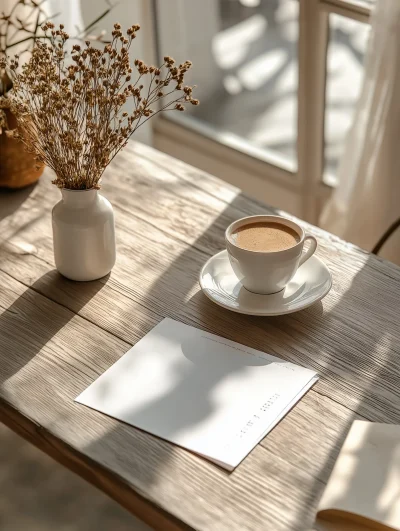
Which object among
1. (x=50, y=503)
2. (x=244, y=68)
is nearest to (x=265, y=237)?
(x=50, y=503)

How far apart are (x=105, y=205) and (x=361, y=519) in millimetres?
693

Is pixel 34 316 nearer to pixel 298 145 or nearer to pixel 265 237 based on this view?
pixel 265 237

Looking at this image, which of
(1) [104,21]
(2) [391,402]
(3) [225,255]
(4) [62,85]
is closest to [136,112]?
(4) [62,85]

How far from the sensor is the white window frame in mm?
2355

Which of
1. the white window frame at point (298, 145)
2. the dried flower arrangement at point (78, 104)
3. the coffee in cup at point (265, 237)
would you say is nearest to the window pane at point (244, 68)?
the white window frame at point (298, 145)

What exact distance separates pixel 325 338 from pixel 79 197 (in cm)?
48

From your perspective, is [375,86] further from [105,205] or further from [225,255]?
[105,205]

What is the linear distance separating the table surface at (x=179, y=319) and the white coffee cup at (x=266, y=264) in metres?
0.06

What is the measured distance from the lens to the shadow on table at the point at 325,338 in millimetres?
1118

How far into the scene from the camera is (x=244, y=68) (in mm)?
2775

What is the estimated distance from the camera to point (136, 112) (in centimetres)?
123

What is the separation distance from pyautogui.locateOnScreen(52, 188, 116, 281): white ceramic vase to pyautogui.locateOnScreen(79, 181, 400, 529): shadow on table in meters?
0.11

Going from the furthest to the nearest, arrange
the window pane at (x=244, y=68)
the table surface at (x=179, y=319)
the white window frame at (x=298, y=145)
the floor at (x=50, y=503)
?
the window pane at (x=244, y=68), the white window frame at (x=298, y=145), the floor at (x=50, y=503), the table surface at (x=179, y=319)

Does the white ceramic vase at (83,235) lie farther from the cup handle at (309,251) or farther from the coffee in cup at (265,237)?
the cup handle at (309,251)
